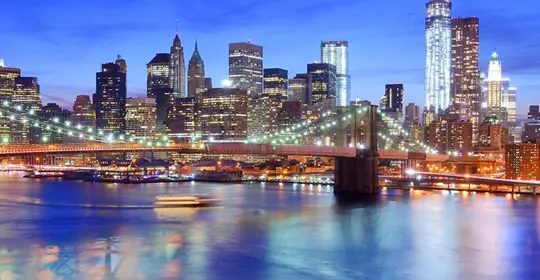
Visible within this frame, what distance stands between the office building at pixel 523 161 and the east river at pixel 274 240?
1203 inches

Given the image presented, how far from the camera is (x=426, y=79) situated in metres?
169

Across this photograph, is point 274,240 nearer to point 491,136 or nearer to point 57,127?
point 57,127

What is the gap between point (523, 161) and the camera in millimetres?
64812

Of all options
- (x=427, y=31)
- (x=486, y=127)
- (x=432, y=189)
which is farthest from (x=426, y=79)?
(x=432, y=189)

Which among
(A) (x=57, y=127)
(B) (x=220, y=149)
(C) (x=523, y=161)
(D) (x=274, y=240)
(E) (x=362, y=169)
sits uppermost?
(A) (x=57, y=127)

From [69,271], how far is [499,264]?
11094 mm

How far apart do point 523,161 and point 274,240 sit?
49.4 meters

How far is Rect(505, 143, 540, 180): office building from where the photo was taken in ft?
208

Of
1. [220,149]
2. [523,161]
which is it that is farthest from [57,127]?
[523,161]

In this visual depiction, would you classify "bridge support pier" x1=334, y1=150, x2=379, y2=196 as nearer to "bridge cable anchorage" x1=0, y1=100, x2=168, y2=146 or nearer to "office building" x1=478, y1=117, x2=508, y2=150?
"bridge cable anchorage" x1=0, y1=100, x2=168, y2=146

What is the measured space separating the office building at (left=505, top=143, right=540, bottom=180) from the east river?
100 feet

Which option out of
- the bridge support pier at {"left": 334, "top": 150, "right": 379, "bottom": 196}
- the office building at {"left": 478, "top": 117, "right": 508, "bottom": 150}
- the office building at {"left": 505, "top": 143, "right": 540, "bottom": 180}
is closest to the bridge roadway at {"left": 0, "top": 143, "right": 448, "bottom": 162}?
the bridge support pier at {"left": 334, "top": 150, "right": 379, "bottom": 196}

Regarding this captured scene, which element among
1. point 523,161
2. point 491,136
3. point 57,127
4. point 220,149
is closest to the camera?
point 220,149

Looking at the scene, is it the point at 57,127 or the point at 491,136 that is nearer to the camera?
the point at 57,127
